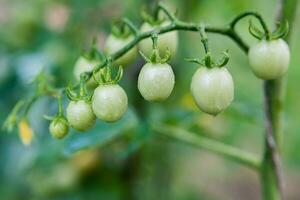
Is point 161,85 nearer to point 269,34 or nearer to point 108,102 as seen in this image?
point 108,102

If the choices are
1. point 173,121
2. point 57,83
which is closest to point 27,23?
point 57,83

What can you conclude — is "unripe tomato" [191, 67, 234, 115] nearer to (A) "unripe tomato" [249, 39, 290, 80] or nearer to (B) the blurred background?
(A) "unripe tomato" [249, 39, 290, 80]

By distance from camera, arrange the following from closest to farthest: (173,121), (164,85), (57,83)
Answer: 1. (164,85)
2. (173,121)
3. (57,83)

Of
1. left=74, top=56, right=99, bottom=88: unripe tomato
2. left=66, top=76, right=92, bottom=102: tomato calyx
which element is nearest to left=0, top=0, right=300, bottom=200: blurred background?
left=74, top=56, right=99, bottom=88: unripe tomato

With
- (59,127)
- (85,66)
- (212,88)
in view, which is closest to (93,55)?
(85,66)

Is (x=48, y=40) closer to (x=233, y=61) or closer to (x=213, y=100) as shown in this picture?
(x=233, y=61)

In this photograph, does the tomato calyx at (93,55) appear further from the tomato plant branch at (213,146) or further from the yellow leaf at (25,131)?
the tomato plant branch at (213,146)
